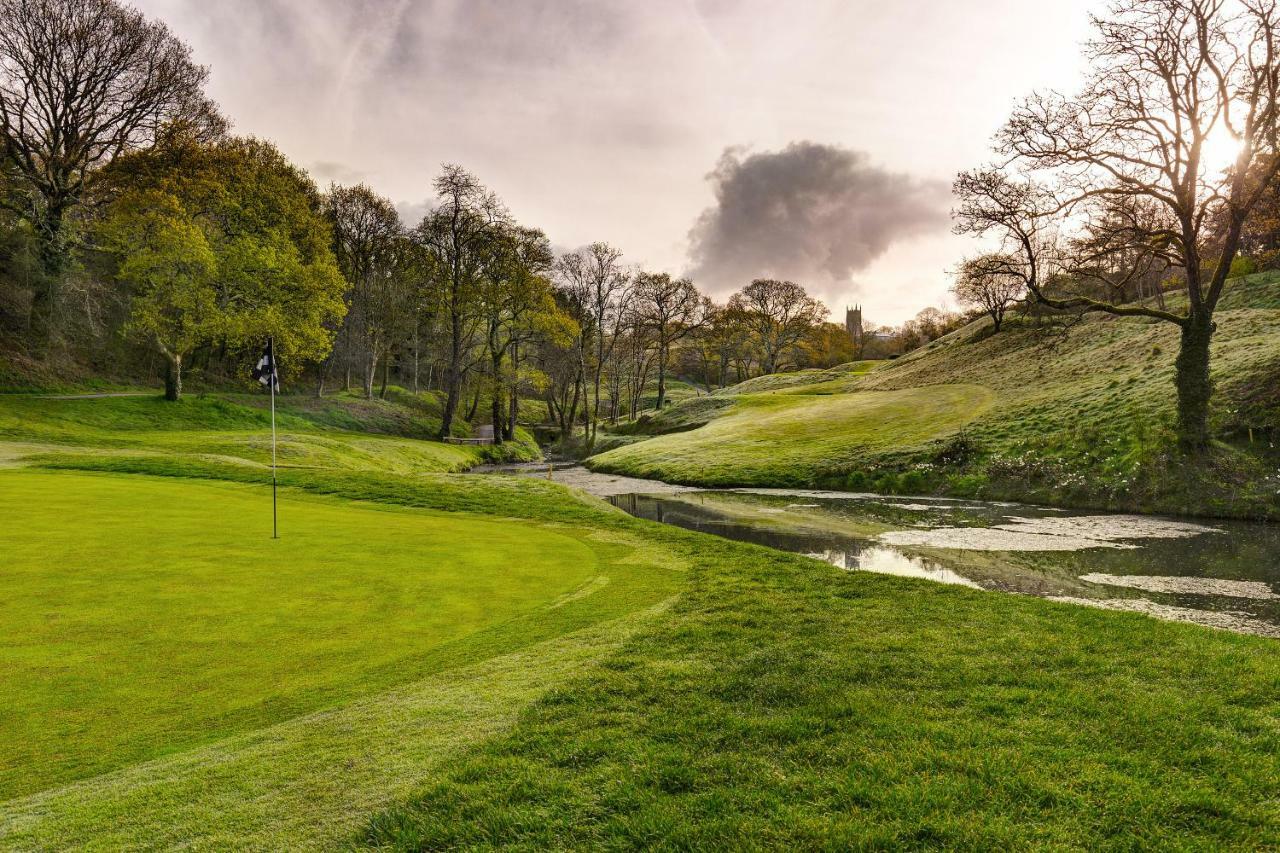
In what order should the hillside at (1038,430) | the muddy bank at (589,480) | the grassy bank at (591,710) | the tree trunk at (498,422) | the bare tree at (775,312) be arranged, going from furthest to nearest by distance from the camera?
the bare tree at (775,312), the tree trunk at (498,422), the muddy bank at (589,480), the hillside at (1038,430), the grassy bank at (591,710)

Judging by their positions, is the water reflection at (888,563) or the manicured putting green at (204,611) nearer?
the manicured putting green at (204,611)

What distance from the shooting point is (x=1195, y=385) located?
20812 millimetres

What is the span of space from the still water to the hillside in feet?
8.00

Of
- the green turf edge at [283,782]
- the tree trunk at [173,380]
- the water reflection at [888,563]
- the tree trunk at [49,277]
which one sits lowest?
the green turf edge at [283,782]

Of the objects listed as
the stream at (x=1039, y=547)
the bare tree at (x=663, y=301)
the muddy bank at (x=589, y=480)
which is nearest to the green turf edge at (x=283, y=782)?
the stream at (x=1039, y=547)

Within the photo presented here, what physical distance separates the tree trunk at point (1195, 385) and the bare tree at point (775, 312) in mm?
64358

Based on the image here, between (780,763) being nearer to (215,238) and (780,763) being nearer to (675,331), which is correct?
(215,238)

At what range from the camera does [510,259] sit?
1837 inches

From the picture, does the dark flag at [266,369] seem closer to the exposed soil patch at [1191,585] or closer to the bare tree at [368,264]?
the exposed soil patch at [1191,585]

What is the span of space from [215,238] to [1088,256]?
152 ft

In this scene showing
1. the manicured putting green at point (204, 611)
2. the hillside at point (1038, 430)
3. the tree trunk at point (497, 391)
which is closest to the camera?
the manicured putting green at point (204, 611)

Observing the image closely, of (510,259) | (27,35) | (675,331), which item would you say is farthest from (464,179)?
(675,331)

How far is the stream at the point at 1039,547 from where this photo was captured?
11.2 m

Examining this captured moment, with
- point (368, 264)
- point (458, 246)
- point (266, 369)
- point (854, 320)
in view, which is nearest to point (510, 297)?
point (458, 246)
